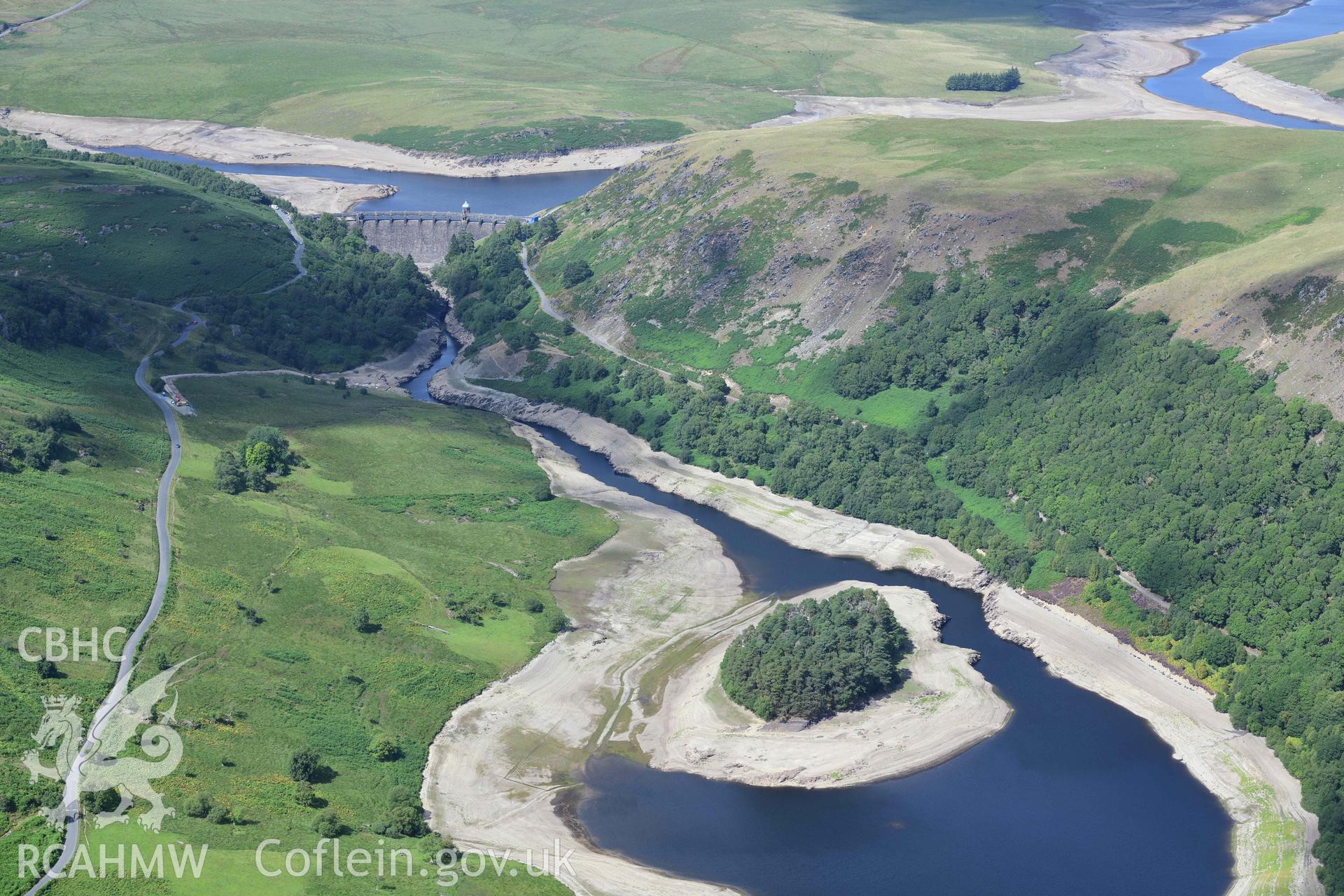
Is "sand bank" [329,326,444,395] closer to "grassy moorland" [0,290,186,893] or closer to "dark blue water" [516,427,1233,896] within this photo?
"grassy moorland" [0,290,186,893]

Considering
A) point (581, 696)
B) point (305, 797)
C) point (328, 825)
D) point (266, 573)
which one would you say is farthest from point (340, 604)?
point (328, 825)

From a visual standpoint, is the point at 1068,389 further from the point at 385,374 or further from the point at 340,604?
the point at 385,374

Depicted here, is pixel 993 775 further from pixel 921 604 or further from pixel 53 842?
pixel 53 842

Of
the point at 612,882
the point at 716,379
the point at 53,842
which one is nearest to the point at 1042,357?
the point at 716,379

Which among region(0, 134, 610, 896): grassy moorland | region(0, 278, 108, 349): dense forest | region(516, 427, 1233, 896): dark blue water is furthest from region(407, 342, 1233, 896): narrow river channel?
region(0, 278, 108, 349): dense forest

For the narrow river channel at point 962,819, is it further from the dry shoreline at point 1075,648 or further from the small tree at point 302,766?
the small tree at point 302,766
